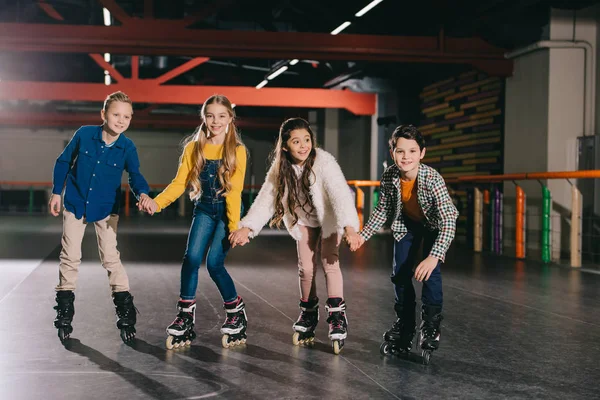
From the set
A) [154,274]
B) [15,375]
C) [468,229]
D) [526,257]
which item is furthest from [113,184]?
[468,229]

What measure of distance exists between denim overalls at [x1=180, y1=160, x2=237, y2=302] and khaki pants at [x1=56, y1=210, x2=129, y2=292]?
385 millimetres

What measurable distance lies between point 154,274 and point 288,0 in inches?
287

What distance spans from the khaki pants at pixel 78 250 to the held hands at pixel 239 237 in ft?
2.04

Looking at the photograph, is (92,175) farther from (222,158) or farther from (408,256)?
(408,256)

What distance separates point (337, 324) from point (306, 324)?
0.22 metres

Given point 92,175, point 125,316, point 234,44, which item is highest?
point 234,44

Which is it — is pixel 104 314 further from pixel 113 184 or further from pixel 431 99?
pixel 431 99

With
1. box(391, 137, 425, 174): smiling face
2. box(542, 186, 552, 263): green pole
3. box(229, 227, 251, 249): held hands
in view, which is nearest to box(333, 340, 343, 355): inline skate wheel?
box(229, 227, 251, 249): held hands

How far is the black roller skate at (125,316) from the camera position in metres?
3.52

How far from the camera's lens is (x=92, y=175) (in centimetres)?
356

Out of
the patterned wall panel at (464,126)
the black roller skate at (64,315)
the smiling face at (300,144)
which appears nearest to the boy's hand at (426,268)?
the smiling face at (300,144)

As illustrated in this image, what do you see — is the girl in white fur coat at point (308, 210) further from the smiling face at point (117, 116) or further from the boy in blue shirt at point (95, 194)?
the smiling face at point (117, 116)

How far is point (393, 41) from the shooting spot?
10.3 m

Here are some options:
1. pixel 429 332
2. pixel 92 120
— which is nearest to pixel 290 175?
pixel 429 332
